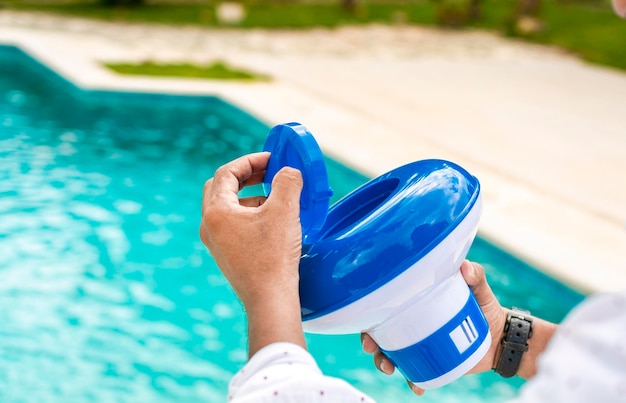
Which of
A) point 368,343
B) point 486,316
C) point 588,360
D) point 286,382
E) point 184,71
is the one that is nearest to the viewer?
point 588,360

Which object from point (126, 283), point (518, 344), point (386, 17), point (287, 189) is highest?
point (287, 189)

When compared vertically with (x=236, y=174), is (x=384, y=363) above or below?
below

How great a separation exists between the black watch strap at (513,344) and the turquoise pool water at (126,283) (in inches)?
78.4

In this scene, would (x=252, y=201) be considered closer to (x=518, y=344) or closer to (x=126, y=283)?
(x=518, y=344)

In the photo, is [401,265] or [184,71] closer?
[401,265]

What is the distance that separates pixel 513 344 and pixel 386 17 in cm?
1560

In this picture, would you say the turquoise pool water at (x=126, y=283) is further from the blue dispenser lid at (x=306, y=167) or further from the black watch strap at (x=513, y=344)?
the blue dispenser lid at (x=306, y=167)

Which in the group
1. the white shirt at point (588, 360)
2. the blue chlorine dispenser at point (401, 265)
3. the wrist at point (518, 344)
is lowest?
the wrist at point (518, 344)

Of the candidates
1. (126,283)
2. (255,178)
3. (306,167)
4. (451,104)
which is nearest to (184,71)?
(451,104)

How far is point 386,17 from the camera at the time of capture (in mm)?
16297

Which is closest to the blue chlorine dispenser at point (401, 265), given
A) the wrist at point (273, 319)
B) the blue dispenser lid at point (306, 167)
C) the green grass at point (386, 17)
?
the blue dispenser lid at point (306, 167)

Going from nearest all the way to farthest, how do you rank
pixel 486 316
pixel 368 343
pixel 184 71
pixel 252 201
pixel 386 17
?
1. pixel 252 201
2. pixel 368 343
3. pixel 486 316
4. pixel 184 71
5. pixel 386 17

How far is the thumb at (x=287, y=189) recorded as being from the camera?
833 millimetres

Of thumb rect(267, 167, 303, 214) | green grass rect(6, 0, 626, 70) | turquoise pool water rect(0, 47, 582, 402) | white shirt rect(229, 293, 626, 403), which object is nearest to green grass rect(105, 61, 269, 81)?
turquoise pool water rect(0, 47, 582, 402)
